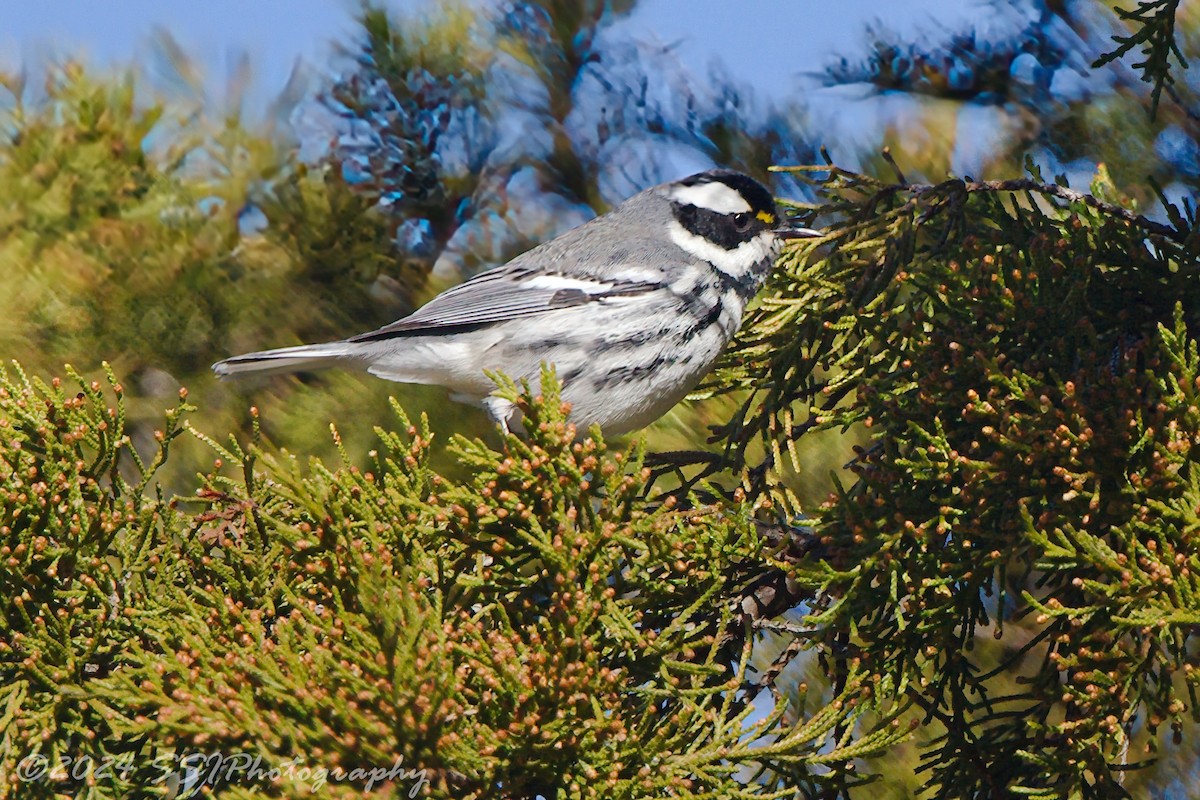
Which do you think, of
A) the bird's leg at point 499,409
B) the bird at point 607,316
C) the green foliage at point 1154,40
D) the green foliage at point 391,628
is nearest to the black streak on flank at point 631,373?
the bird at point 607,316

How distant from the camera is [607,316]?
2982 millimetres

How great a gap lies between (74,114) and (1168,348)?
274 centimetres

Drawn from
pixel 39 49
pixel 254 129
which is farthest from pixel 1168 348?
pixel 39 49

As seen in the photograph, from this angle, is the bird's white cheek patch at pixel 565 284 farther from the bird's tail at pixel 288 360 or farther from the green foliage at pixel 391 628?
the green foliage at pixel 391 628

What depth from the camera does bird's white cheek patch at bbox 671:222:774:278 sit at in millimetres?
3031

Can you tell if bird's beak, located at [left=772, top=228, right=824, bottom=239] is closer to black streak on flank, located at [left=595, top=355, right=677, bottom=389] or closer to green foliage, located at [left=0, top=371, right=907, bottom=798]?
black streak on flank, located at [left=595, top=355, right=677, bottom=389]

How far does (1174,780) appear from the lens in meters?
2.68

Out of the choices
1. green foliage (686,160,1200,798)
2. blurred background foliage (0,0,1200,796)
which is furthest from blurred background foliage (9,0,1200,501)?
green foliage (686,160,1200,798)

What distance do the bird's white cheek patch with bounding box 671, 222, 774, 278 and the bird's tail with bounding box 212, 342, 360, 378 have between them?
98cm

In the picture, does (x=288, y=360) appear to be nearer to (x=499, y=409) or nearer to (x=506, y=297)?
(x=499, y=409)

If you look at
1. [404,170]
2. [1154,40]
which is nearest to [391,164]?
[404,170]

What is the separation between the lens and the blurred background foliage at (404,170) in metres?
2.94

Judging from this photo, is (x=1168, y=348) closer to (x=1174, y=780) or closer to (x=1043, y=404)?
(x=1043, y=404)

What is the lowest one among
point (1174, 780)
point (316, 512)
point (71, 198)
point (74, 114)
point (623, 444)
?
point (1174, 780)
